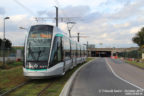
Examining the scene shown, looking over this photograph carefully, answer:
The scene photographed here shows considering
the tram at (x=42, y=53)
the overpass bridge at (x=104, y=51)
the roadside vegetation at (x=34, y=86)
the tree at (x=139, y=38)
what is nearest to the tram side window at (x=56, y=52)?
the tram at (x=42, y=53)

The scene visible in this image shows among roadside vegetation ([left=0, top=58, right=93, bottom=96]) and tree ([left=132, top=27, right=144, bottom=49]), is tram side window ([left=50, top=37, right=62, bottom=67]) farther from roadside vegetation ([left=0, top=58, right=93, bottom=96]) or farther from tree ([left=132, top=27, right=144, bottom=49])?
tree ([left=132, top=27, right=144, bottom=49])

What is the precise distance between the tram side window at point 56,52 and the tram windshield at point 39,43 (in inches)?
13.9

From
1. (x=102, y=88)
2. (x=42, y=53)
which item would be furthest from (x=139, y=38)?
(x=102, y=88)

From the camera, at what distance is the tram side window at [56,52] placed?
12844 mm

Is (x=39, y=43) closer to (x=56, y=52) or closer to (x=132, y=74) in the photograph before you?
(x=56, y=52)

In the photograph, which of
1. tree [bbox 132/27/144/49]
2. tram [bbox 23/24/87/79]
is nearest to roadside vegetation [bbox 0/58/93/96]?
tram [bbox 23/24/87/79]

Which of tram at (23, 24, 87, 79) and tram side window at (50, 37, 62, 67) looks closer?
tram at (23, 24, 87, 79)

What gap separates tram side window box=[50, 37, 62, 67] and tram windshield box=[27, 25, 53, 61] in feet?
1.15

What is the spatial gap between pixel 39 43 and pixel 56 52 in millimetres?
1219

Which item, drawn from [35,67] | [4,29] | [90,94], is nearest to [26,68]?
[35,67]

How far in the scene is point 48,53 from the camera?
41.8 ft

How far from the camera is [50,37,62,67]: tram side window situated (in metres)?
12.8

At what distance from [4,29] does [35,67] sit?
70.3ft

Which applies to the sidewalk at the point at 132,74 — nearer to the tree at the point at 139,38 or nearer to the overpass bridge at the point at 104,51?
the tree at the point at 139,38
